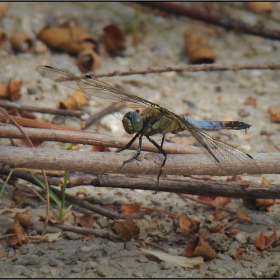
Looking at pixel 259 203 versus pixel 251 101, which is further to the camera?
pixel 251 101

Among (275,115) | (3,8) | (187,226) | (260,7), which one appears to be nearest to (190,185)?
(187,226)

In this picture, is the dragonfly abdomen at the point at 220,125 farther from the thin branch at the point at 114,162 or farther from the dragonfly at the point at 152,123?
the thin branch at the point at 114,162

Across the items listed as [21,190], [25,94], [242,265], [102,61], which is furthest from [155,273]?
[102,61]

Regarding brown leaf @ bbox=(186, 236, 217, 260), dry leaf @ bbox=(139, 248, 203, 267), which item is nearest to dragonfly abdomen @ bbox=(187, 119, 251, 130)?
brown leaf @ bbox=(186, 236, 217, 260)

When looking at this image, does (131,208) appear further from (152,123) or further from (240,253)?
(240,253)

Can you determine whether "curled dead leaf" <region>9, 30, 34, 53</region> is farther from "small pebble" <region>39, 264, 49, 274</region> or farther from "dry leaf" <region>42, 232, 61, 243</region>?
"small pebble" <region>39, 264, 49, 274</region>
